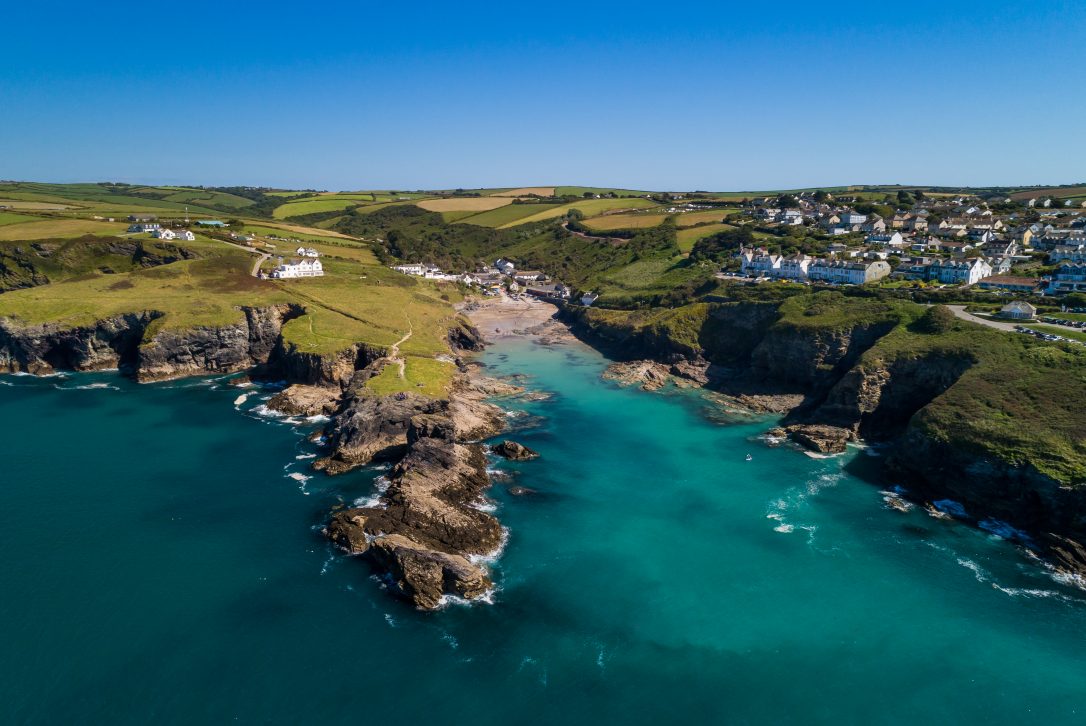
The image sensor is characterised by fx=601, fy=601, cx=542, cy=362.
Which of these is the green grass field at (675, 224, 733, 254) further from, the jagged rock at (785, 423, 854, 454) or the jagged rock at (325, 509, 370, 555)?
the jagged rock at (325, 509, 370, 555)

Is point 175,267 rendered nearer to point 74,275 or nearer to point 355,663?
point 74,275

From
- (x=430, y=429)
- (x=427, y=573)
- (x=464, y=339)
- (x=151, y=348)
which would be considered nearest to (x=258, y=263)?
(x=151, y=348)

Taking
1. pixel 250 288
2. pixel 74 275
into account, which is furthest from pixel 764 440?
pixel 74 275

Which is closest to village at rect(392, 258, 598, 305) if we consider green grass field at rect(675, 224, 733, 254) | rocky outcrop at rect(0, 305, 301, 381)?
green grass field at rect(675, 224, 733, 254)

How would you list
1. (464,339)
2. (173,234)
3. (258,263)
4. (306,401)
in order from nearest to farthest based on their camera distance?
(306,401) → (464,339) → (258,263) → (173,234)

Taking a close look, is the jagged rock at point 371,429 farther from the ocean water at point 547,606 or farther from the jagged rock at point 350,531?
the jagged rock at point 350,531

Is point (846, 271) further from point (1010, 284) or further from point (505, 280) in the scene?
point (505, 280)
